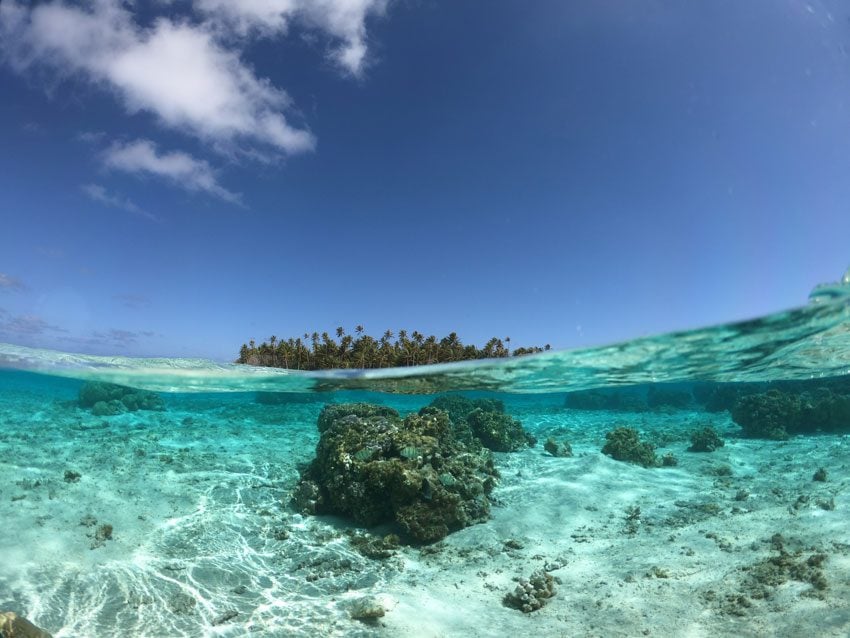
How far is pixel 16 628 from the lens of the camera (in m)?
5.16

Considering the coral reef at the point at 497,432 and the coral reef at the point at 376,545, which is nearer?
the coral reef at the point at 376,545

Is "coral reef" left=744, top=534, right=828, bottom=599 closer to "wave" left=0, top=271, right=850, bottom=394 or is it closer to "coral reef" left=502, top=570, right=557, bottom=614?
"coral reef" left=502, top=570, right=557, bottom=614

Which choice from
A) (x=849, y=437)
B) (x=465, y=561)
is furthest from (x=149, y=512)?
(x=849, y=437)

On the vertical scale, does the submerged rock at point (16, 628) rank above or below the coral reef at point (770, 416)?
below

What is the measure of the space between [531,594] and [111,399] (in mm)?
24221

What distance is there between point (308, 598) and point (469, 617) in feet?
8.20

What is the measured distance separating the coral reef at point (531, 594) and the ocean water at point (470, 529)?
0.09 metres

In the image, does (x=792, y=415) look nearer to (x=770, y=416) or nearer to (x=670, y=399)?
(x=770, y=416)

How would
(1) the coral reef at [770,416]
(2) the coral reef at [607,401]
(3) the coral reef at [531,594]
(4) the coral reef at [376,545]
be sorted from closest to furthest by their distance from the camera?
(3) the coral reef at [531,594] < (4) the coral reef at [376,545] < (1) the coral reef at [770,416] < (2) the coral reef at [607,401]

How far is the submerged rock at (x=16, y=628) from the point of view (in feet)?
16.7

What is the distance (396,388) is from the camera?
69.9ft

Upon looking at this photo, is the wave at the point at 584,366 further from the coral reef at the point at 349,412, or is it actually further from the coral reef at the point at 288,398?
the coral reef at the point at 349,412

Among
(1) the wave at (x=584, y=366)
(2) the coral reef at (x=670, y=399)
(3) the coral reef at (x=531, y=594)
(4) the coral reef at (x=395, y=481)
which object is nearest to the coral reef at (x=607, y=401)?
(2) the coral reef at (x=670, y=399)

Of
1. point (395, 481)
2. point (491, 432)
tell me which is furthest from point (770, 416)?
point (395, 481)
